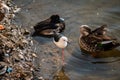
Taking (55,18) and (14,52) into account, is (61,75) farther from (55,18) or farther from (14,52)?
(55,18)

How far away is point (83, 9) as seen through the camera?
1233 centimetres

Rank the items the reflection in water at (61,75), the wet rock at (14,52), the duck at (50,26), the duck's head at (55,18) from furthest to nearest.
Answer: the duck's head at (55,18)
the duck at (50,26)
the reflection in water at (61,75)
the wet rock at (14,52)

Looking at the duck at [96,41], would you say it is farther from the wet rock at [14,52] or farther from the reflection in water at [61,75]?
the wet rock at [14,52]

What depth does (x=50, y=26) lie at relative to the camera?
11102 millimetres

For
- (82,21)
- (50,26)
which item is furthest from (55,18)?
(82,21)

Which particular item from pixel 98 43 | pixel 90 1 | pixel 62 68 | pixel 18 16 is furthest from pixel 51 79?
pixel 90 1

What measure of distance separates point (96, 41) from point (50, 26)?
1.77m

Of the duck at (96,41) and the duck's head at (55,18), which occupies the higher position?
the duck's head at (55,18)

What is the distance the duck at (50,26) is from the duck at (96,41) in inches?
36.1

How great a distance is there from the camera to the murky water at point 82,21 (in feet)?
31.2

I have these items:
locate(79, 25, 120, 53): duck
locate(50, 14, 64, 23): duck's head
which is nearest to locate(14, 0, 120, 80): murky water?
locate(79, 25, 120, 53): duck

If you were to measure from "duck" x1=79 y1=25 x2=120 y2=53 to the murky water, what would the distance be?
0.23 metres

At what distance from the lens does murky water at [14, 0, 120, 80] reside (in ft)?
31.2

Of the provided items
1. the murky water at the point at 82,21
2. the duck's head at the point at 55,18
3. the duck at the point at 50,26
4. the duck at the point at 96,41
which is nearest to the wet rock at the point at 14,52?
the duck at the point at 50,26
